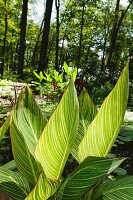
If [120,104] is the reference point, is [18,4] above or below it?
above

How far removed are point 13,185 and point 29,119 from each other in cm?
26

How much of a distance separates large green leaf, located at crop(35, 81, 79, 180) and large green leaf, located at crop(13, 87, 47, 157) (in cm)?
12

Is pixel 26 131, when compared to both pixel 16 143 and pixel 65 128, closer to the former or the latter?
pixel 16 143

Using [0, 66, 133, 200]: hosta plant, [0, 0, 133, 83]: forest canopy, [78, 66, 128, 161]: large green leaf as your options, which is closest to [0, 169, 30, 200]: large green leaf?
[0, 66, 133, 200]: hosta plant

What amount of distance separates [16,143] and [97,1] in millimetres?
29524

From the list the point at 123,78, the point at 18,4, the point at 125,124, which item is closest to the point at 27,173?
the point at 123,78

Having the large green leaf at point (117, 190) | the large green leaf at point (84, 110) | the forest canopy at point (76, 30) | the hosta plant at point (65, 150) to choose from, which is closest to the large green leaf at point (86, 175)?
the hosta plant at point (65, 150)

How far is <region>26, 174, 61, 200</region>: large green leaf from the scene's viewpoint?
1115 mm

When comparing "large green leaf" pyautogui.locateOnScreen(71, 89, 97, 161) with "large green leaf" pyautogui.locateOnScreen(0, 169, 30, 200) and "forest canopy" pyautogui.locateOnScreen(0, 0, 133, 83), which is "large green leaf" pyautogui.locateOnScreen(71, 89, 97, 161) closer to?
"large green leaf" pyautogui.locateOnScreen(0, 169, 30, 200)

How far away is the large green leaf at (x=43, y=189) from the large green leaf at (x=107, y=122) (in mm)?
208

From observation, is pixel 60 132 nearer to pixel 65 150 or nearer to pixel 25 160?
pixel 65 150

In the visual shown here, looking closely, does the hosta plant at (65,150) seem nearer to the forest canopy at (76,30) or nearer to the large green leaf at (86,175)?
the large green leaf at (86,175)

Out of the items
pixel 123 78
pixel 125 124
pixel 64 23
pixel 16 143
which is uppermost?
pixel 64 23

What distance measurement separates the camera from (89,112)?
60.1 inches
